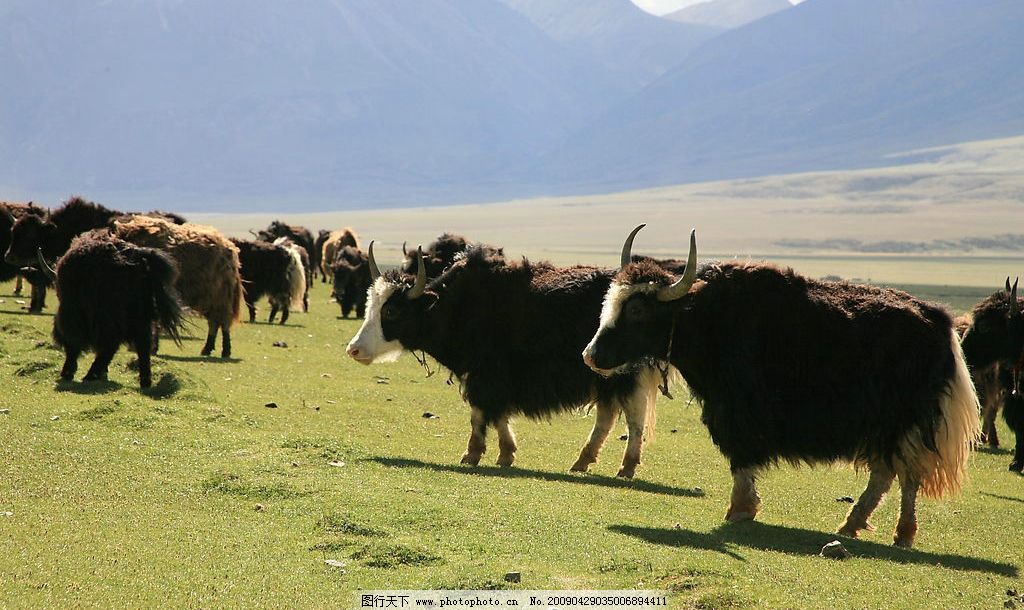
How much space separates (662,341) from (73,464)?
4523 millimetres

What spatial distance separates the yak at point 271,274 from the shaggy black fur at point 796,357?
16811 mm

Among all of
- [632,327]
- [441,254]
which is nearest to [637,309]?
[632,327]

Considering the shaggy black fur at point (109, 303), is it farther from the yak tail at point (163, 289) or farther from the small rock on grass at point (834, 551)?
the small rock on grass at point (834, 551)

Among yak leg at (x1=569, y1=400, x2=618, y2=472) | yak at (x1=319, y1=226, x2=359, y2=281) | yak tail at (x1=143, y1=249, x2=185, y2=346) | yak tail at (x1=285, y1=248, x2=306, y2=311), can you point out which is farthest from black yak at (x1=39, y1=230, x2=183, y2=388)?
yak at (x1=319, y1=226, x2=359, y2=281)

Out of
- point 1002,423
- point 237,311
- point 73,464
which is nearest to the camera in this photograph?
point 73,464

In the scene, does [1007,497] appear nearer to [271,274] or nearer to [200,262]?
[200,262]

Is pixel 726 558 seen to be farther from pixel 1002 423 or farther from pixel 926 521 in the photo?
pixel 1002 423

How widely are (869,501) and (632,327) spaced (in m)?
2.11

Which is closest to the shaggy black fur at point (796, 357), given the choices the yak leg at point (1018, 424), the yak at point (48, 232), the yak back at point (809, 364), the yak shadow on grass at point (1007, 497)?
the yak back at point (809, 364)

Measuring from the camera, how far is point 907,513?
879cm

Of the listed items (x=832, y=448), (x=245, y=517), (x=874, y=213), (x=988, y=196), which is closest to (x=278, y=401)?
(x=245, y=517)

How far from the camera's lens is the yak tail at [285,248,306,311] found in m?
25.4

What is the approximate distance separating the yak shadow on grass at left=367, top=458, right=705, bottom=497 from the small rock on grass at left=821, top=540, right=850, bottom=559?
271 centimetres

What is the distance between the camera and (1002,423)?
19.8 m
